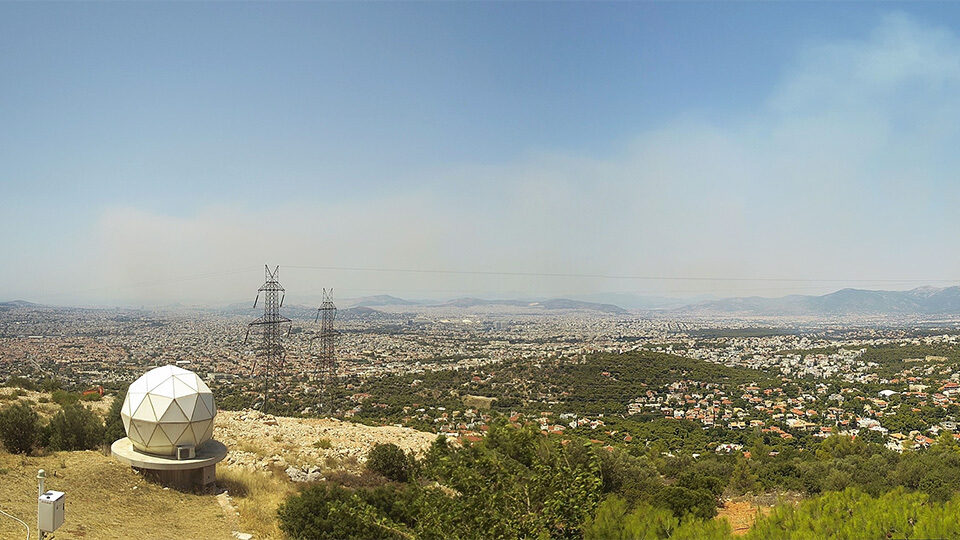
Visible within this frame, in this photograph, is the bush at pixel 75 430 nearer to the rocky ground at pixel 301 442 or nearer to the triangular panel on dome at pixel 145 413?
the triangular panel on dome at pixel 145 413

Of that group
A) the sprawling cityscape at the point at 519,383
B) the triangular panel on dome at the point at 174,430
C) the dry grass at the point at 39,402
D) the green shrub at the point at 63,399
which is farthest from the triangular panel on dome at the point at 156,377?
the sprawling cityscape at the point at 519,383

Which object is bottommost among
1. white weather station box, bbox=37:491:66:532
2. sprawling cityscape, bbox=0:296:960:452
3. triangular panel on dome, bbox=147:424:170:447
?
sprawling cityscape, bbox=0:296:960:452

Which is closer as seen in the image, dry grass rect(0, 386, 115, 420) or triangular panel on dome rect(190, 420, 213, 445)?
triangular panel on dome rect(190, 420, 213, 445)

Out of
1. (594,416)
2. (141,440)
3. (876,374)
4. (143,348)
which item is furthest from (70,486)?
(876,374)

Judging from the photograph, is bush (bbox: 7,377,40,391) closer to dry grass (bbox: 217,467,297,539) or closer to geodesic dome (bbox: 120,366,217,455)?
geodesic dome (bbox: 120,366,217,455)

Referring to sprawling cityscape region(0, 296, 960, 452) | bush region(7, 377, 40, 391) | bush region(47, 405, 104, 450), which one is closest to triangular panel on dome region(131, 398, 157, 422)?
bush region(47, 405, 104, 450)

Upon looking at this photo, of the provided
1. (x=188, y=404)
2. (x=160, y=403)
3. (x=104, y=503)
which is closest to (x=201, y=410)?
(x=188, y=404)

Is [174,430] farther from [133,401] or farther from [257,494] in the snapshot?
[257,494]
